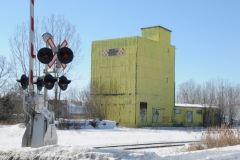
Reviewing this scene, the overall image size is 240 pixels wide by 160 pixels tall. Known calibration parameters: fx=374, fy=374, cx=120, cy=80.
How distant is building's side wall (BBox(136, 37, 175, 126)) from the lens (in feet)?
153

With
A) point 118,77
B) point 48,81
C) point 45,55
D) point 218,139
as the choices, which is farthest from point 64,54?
point 118,77

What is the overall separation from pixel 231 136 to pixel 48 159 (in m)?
9.15

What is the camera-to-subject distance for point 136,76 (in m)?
46.1

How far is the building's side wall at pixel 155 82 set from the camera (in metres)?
46.8

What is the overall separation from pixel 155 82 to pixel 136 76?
4.52 metres

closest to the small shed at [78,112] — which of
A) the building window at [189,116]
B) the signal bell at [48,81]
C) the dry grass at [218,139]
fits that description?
the building window at [189,116]

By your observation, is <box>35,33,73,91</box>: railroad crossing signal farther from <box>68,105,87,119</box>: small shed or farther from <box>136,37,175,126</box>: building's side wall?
<box>68,105,87,119</box>: small shed

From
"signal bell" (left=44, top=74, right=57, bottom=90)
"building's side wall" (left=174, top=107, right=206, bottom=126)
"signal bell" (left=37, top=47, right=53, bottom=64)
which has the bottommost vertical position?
"building's side wall" (left=174, top=107, right=206, bottom=126)

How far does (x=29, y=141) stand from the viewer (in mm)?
10406

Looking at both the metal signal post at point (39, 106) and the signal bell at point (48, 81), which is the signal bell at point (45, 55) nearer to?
the metal signal post at point (39, 106)

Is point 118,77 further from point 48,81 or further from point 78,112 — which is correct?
point 48,81

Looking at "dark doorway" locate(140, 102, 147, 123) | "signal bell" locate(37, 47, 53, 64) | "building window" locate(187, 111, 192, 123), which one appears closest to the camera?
"signal bell" locate(37, 47, 53, 64)

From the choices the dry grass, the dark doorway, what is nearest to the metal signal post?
the dry grass

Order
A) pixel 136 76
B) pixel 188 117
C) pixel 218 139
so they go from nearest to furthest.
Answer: pixel 218 139
pixel 136 76
pixel 188 117
